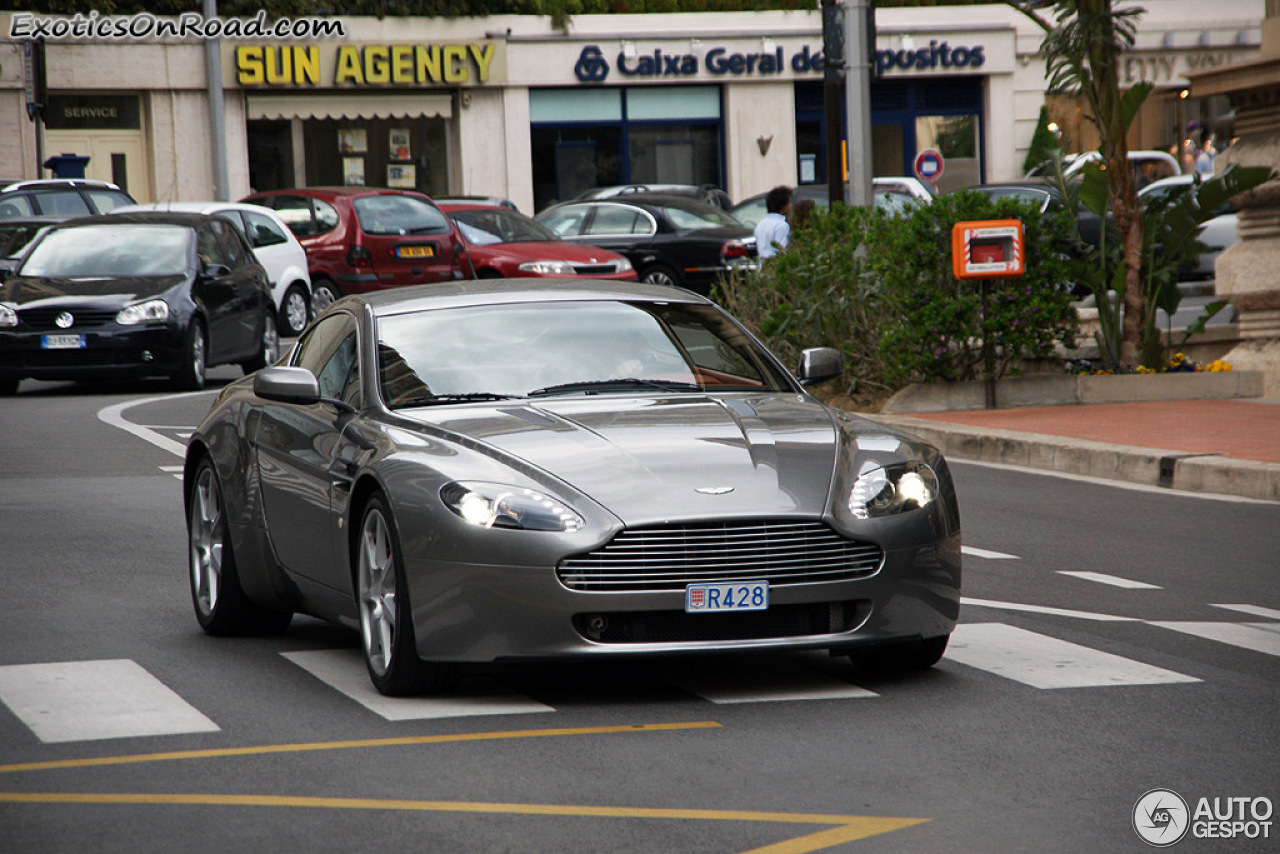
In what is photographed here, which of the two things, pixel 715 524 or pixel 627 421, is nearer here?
pixel 715 524

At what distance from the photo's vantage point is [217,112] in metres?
42.0

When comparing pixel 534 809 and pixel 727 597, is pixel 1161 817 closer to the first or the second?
pixel 534 809

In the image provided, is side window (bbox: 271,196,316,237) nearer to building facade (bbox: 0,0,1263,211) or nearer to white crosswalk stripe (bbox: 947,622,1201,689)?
building facade (bbox: 0,0,1263,211)

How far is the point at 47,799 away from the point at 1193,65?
49.4 m

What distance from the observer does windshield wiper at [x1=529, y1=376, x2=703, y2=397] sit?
741 cm

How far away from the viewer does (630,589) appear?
6.29m

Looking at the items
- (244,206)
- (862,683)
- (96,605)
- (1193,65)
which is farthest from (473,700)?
(1193,65)

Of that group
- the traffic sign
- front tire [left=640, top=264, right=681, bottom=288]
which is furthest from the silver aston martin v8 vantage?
the traffic sign

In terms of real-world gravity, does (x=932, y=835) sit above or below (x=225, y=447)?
below

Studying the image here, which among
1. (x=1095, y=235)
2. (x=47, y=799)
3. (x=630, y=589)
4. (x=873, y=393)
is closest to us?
(x=47, y=799)

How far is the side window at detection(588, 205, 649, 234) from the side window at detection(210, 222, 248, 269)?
885 centimetres

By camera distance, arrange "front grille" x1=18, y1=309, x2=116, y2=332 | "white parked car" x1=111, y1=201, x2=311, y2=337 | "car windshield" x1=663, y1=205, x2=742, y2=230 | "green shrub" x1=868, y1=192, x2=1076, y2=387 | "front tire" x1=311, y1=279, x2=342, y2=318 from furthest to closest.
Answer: "car windshield" x1=663, y1=205, x2=742, y2=230 → "front tire" x1=311, y1=279, x2=342, y2=318 → "white parked car" x1=111, y1=201, x2=311, y2=337 → "front grille" x1=18, y1=309, x2=116, y2=332 → "green shrub" x1=868, y1=192, x2=1076, y2=387

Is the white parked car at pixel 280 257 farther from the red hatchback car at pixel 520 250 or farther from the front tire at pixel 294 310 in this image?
the red hatchback car at pixel 520 250

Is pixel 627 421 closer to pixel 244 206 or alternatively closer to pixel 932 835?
pixel 932 835
